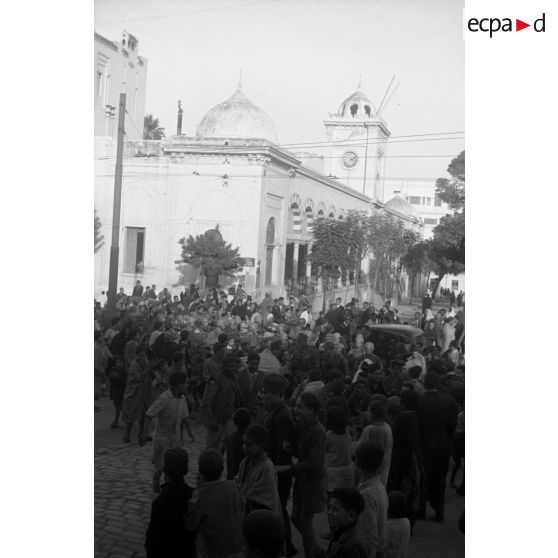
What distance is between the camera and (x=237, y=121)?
1294cm

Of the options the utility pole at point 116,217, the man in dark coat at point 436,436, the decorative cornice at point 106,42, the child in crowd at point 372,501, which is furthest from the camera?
the utility pole at point 116,217

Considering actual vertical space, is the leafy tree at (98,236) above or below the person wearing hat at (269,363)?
above

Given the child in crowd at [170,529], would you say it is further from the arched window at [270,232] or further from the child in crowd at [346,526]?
the arched window at [270,232]

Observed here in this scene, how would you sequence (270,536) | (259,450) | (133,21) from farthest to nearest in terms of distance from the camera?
(133,21), (259,450), (270,536)

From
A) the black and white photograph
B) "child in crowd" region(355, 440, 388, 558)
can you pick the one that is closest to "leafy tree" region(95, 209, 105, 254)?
the black and white photograph

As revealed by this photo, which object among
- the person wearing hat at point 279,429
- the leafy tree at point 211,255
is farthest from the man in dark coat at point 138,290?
the person wearing hat at point 279,429

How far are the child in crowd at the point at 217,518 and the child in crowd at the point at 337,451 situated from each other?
155 centimetres

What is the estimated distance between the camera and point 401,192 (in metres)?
12.3

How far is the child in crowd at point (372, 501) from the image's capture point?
411cm

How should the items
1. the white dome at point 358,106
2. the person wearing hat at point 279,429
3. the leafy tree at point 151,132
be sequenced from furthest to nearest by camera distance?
the leafy tree at point 151,132 < the white dome at point 358,106 < the person wearing hat at point 279,429

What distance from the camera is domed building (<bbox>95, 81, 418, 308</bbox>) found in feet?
40.5

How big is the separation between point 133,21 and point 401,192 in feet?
18.1
